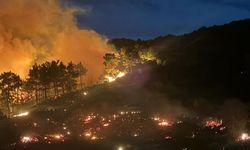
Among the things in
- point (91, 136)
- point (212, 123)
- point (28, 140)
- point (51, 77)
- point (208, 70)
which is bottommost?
point (212, 123)

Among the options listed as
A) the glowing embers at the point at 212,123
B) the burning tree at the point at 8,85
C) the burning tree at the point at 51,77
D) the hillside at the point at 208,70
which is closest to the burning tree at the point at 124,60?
the hillside at the point at 208,70

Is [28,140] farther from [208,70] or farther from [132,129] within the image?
[208,70]

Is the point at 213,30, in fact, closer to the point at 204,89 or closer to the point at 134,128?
the point at 204,89

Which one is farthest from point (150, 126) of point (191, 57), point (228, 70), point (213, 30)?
point (213, 30)

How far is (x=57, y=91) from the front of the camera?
132500 mm

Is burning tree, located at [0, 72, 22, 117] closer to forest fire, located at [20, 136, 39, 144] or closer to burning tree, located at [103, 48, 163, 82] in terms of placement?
burning tree, located at [103, 48, 163, 82]

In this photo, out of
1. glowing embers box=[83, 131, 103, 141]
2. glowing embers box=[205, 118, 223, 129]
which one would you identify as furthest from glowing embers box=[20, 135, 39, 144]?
glowing embers box=[205, 118, 223, 129]

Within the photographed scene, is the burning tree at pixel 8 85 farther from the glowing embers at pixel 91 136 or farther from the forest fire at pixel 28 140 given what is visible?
the forest fire at pixel 28 140

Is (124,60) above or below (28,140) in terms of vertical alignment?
above

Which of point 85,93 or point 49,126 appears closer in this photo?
point 49,126

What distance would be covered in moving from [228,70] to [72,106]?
152ft

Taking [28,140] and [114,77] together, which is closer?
[28,140]

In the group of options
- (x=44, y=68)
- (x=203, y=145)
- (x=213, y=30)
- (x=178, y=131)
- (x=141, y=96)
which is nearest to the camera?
(x=203, y=145)

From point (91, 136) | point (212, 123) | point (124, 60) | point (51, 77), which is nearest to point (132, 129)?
point (91, 136)
